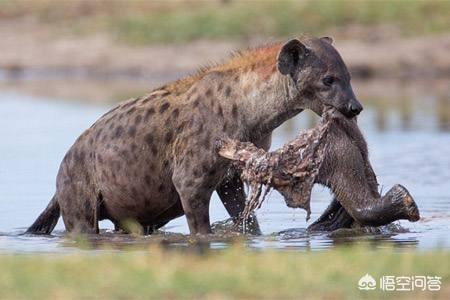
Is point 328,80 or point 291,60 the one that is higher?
point 291,60

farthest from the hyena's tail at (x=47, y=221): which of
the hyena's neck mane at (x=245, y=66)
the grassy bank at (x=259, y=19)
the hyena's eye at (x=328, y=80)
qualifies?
the grassy bank at (x=259, y=19)

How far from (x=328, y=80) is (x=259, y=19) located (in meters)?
15.2

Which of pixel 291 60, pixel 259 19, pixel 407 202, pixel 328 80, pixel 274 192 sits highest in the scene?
pixel 259 19

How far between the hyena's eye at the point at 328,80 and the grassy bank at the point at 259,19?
14.3 metres

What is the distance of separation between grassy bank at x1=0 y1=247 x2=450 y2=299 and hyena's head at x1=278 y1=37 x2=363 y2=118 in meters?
1.55

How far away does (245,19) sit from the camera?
911 inches

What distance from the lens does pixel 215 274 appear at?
604 centimetres

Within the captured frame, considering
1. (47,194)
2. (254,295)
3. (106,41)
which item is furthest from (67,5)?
(254,295)

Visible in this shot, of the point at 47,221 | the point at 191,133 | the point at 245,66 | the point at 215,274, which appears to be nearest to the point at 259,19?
the point at 47,221

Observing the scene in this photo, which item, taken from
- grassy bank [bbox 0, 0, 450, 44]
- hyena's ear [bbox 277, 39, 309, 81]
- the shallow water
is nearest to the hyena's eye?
hyena's ear [bbox 277, 39, 309, 81]

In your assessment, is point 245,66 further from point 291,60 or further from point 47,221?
point 47,221

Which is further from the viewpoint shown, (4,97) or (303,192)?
(4,97)

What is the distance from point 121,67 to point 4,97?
9.90 feet

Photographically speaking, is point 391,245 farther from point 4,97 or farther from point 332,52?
point 4,97
